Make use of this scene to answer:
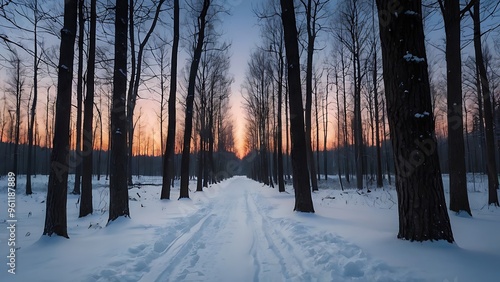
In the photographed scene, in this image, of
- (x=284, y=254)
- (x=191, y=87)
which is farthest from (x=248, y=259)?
(x=191, y=87)

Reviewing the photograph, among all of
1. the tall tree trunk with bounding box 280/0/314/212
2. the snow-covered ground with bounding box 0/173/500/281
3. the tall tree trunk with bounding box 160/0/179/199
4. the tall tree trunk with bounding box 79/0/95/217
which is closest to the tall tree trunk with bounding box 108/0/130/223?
the snow-covered ground with bounding box 0/173/500/281

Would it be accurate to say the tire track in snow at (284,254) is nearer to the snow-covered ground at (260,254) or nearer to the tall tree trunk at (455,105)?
the snow-covered ground at (260,254)

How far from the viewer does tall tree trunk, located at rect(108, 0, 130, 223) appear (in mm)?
7438

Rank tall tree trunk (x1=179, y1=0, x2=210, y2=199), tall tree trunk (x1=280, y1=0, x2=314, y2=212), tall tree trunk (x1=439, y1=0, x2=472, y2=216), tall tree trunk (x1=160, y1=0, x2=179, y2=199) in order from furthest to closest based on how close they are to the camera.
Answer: tall tree trunk (x1=179, y1=0, x2=210, y2=199) < tall tree trunk (x1=160, y1=0, x2=179, y2=199) < tall tree trunk (x1=280, y1=0, x2=314, y2=212) < tall tree trunk (x1=439, y1=0, x2=472, y2=216)

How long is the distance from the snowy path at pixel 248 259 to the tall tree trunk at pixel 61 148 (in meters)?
1.80

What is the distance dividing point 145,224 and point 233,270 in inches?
155

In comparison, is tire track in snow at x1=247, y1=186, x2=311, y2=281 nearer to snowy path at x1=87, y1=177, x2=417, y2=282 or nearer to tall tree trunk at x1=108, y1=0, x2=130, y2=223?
snowy path at x1=87, y1=177, x2=417, y2=282

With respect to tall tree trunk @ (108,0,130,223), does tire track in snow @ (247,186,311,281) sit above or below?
below

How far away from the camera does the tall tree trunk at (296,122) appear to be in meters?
8.84

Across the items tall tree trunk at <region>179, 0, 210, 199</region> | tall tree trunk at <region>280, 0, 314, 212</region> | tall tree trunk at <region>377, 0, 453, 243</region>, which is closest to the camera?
tall tree trunk at <region>377, 0, 453, 243</region>

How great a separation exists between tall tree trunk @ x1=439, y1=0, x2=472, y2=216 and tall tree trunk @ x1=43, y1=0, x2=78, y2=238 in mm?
9525

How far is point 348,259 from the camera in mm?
3932

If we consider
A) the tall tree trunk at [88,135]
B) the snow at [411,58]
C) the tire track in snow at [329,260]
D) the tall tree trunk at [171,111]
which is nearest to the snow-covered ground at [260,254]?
the tire track in snow at [329,260]

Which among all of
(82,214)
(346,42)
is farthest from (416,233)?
(346,42)
